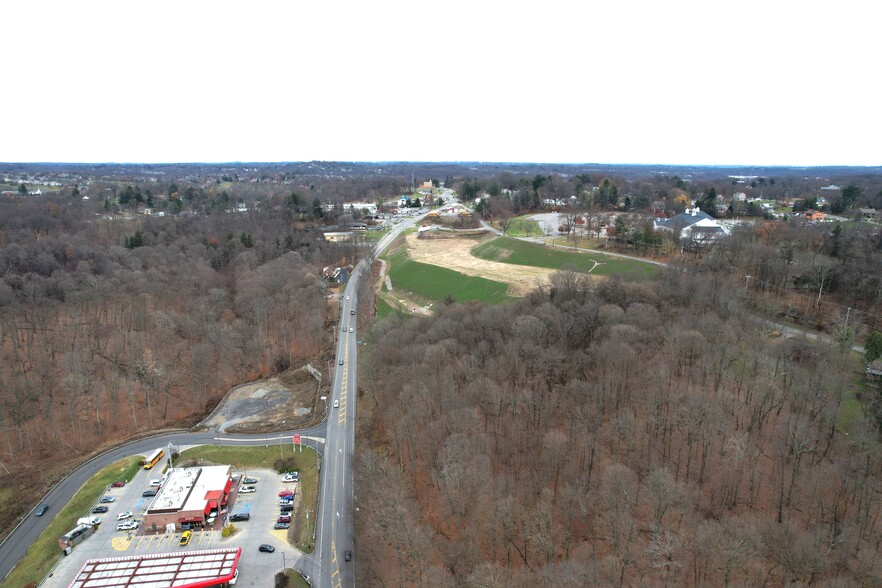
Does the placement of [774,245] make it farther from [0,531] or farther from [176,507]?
[0,531]

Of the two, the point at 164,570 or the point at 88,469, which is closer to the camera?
the point at 164,570

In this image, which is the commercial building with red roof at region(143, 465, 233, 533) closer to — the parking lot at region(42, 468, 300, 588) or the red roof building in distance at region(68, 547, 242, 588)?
the parking lot at region(42, 468, 300, 588)

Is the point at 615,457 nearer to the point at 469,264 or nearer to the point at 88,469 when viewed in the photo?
the point at 88,469

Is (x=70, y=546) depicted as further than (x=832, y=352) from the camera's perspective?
No

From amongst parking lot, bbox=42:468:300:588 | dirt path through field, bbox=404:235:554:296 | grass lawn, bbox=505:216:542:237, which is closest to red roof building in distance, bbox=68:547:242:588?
parking lot, bbox=42:468:300:588

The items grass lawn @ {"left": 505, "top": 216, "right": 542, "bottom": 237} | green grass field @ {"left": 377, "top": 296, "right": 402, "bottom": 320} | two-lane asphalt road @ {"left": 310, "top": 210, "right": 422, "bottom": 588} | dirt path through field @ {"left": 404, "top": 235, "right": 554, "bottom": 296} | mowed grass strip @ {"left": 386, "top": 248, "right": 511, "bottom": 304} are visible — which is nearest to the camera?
two-lane asphalt road @ {"left": 310, "top": 210, "right": 422, "bottom": 588}

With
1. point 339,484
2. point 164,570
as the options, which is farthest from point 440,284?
point 164,570

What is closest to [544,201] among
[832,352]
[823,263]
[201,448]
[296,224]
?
[296,224]
